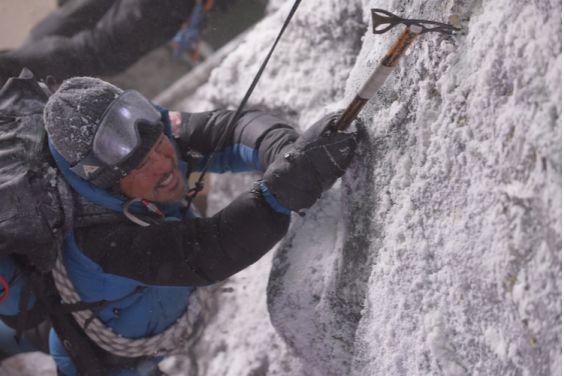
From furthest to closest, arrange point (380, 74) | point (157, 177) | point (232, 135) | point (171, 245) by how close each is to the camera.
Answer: point (232, 135)
point (157, 177)
point (171, 245)
point (380, 74)

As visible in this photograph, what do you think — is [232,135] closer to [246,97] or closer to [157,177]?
[157,177]

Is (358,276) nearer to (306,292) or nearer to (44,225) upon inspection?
(306,292)

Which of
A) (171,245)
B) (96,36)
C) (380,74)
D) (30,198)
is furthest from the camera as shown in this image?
(96,36)

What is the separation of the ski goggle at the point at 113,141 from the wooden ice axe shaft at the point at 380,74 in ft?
2.30

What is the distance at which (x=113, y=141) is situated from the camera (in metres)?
1.71

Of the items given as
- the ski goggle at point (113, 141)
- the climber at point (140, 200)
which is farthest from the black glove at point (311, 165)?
the ski goggle at point (113, 141)

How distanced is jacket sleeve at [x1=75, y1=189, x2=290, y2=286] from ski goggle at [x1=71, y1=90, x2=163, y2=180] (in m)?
0.21

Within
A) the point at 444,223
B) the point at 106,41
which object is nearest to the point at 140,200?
the point at 444,223

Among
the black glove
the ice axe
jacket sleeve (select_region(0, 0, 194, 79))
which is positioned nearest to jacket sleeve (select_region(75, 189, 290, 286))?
the black glove

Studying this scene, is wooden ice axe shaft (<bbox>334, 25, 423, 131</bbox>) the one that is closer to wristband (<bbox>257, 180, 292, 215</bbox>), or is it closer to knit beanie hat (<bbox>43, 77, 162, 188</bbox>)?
wristband (<bbox>257, 180, 292, 215</bbox>)

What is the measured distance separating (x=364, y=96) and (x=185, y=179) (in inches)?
36.2

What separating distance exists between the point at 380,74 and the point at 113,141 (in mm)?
913

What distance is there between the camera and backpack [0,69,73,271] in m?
1.60

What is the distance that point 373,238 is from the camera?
1.63 m
